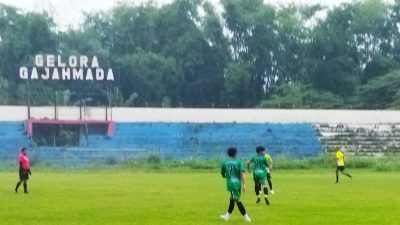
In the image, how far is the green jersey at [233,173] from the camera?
19.2 meters

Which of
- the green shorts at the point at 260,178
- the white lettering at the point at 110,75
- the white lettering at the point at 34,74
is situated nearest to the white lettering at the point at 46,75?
the white lettering at the point at 34,74

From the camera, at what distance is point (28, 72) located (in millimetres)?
62500

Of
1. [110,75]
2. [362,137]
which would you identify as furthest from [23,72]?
[362,137]

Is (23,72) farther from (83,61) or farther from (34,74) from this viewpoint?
(83,61)

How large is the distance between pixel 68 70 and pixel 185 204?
136 ft

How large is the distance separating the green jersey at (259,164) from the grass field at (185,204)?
0.96m

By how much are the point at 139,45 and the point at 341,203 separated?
69134mm

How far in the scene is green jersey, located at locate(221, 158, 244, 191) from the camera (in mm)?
19203

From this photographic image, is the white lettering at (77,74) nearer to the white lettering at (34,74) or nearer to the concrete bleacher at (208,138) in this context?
the white lettering at (34,74)

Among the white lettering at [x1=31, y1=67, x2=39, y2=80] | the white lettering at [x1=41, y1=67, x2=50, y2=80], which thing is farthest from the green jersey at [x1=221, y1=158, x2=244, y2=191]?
the white lettering at [x1=41, y1=67, x2=50, y2=80]

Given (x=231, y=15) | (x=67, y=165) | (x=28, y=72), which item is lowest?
(x=67, y=165)

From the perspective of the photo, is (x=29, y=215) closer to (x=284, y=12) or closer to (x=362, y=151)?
(x=362, y=151)

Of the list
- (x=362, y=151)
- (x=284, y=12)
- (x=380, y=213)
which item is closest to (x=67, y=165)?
(x=362, y=151)

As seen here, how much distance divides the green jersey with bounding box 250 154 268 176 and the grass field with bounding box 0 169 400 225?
3.15 feet
